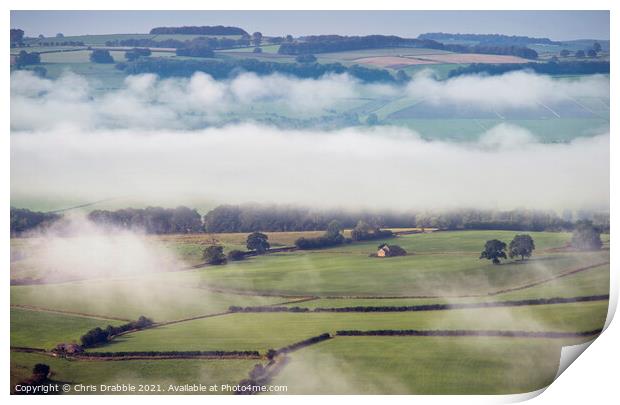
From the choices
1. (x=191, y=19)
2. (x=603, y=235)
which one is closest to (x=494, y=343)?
(x=603, y=235)

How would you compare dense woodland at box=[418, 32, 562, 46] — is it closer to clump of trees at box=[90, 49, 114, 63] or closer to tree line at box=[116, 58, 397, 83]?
tree line at box=[116, 58, 397, 83]

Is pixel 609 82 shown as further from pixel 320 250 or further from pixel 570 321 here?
pixel 320 250

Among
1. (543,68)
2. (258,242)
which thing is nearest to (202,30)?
(258,242)

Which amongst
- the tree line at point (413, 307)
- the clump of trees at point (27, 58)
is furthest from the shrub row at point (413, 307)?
the clump of trees at point (27, 58)

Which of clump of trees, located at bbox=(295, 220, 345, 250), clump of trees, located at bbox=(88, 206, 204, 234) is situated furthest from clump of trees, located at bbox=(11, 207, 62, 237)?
clump of trees, located at bbox=(295, 220, 345, 250)

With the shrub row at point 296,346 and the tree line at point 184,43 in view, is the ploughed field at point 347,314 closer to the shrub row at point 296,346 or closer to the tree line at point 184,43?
the shrub row at point 296,346

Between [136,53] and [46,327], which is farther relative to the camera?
[136,53]

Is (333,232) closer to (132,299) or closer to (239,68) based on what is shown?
(239,68)
